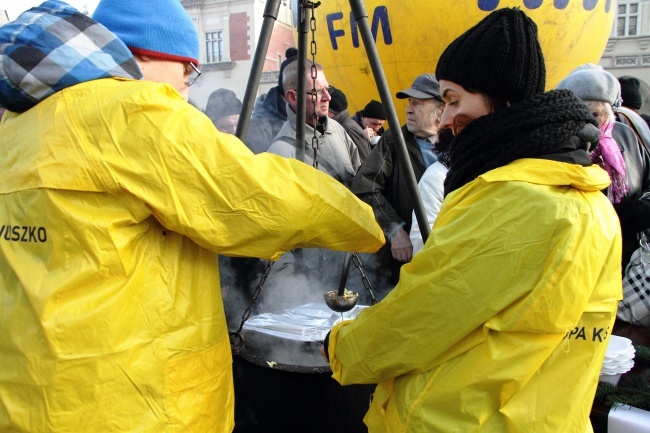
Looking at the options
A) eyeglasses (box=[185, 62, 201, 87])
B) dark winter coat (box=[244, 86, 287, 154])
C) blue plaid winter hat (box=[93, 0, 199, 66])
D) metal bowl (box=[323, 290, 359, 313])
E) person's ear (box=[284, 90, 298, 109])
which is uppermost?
blue plaid winter hat (box=[93, 0, 199, 66])

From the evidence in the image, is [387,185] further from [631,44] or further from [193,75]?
[631,44]

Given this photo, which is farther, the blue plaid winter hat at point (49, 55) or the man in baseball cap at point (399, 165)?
the man in baseball cap at point (399, 165)

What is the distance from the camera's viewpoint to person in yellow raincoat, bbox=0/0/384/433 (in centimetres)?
→ 118

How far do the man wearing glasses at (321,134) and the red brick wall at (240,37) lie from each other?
20.2m

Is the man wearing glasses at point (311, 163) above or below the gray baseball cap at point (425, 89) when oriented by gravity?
below

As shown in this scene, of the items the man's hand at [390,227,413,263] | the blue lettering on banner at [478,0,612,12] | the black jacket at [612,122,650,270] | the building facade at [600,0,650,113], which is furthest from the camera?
the building facade at [600,0,650,113]

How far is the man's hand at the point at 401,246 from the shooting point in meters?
3.03

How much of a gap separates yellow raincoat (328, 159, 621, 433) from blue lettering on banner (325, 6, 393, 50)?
3847 mm

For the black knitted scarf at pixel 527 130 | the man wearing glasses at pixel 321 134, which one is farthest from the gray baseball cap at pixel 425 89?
the black knitted scarf at pixel 527 130

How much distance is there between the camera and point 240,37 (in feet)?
79.2

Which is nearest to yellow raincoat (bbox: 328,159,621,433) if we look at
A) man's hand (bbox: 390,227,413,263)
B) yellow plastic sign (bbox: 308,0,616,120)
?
man's hand (bbox: 390,227,413,263)

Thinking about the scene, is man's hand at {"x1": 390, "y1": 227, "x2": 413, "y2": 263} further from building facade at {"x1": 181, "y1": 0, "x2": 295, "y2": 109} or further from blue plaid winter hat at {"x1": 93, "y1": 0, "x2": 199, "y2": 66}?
building facade at {"x1": 181, "y1": 0, "x2": 295, "y2": 109}

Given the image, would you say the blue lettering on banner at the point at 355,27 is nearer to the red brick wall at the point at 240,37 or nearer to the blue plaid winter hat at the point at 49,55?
the blue plaid winter hat at the point at 49,55

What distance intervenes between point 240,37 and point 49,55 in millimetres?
24629
